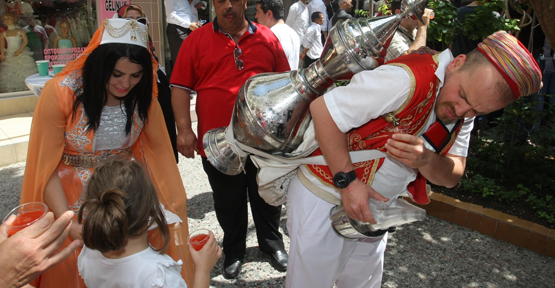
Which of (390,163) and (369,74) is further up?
(369,74)

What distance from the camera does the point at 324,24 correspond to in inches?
305

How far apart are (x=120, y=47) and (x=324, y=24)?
6290 millimetres

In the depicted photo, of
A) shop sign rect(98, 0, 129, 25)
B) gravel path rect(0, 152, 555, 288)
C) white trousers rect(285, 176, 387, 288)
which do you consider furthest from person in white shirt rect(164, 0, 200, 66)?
white trousers rect(285, 176, 387, 288)

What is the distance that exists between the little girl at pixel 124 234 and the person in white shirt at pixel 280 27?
233cm

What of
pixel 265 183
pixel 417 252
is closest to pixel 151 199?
pixel 265 183

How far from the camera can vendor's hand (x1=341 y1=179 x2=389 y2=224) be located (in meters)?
1.55

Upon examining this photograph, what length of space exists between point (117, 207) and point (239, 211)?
167cm

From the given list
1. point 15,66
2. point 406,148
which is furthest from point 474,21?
point 15,66

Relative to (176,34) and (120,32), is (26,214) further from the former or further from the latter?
(176,34)

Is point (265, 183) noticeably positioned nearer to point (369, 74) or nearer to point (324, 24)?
point (369, 74)

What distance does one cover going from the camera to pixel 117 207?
52.2 inches

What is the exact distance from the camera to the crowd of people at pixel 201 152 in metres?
1.37

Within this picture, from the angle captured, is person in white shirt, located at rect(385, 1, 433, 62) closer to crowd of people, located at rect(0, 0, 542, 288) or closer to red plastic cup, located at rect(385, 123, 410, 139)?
crowd of people, located at rect(0, 0, 542, 288)

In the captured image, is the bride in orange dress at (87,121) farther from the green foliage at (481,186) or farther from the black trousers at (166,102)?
the green foliage at (481,186)
